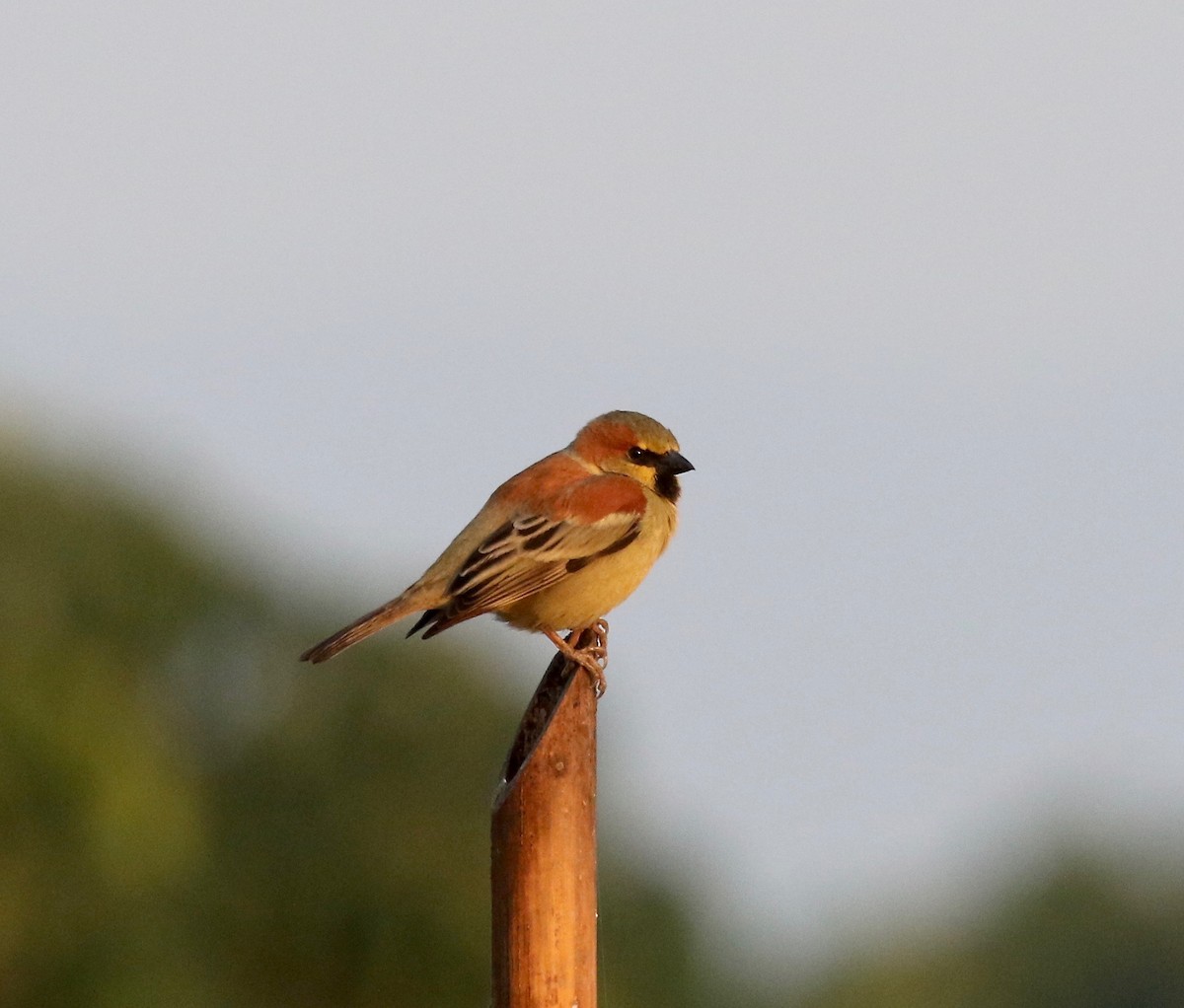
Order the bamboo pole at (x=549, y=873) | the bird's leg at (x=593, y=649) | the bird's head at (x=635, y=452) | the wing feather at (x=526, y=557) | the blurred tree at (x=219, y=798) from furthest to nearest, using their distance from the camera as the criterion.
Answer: the blurred tree at (x=219, y=798) → the bird's head at (x=635, y=452) → the wing feather at (x=526, y=557) → the bird's leg at (x=593, y=649) → the bamboo pole at (x=549, y=873)

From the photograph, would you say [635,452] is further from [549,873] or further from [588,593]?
[549,873]

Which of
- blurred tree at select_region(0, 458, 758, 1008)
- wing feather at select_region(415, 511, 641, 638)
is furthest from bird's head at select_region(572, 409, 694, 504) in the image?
blurred tree at select_region(0, 458, 758, 1008)

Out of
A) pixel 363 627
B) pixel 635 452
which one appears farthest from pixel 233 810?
pixel 363 627

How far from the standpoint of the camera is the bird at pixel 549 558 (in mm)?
9102

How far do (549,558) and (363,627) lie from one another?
973mm

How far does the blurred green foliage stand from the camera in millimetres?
28594

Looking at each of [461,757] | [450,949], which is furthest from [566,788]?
[461,757]

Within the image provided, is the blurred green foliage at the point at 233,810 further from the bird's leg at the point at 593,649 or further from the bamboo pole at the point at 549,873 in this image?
the bamboo pole at the point at 549,873

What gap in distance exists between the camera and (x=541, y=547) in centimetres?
934

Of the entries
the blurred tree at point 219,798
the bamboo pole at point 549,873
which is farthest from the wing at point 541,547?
the blurred tree at point 219,798

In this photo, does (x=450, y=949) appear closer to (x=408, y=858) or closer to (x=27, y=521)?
(x=408, y=858)

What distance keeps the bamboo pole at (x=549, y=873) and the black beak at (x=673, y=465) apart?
4.15 metres

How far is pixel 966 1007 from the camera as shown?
56000mm

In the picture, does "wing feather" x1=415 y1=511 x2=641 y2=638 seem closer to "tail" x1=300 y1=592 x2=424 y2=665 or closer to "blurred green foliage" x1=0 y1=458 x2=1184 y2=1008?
"tail" x1=300 y1=592 x2=424 y2=665
